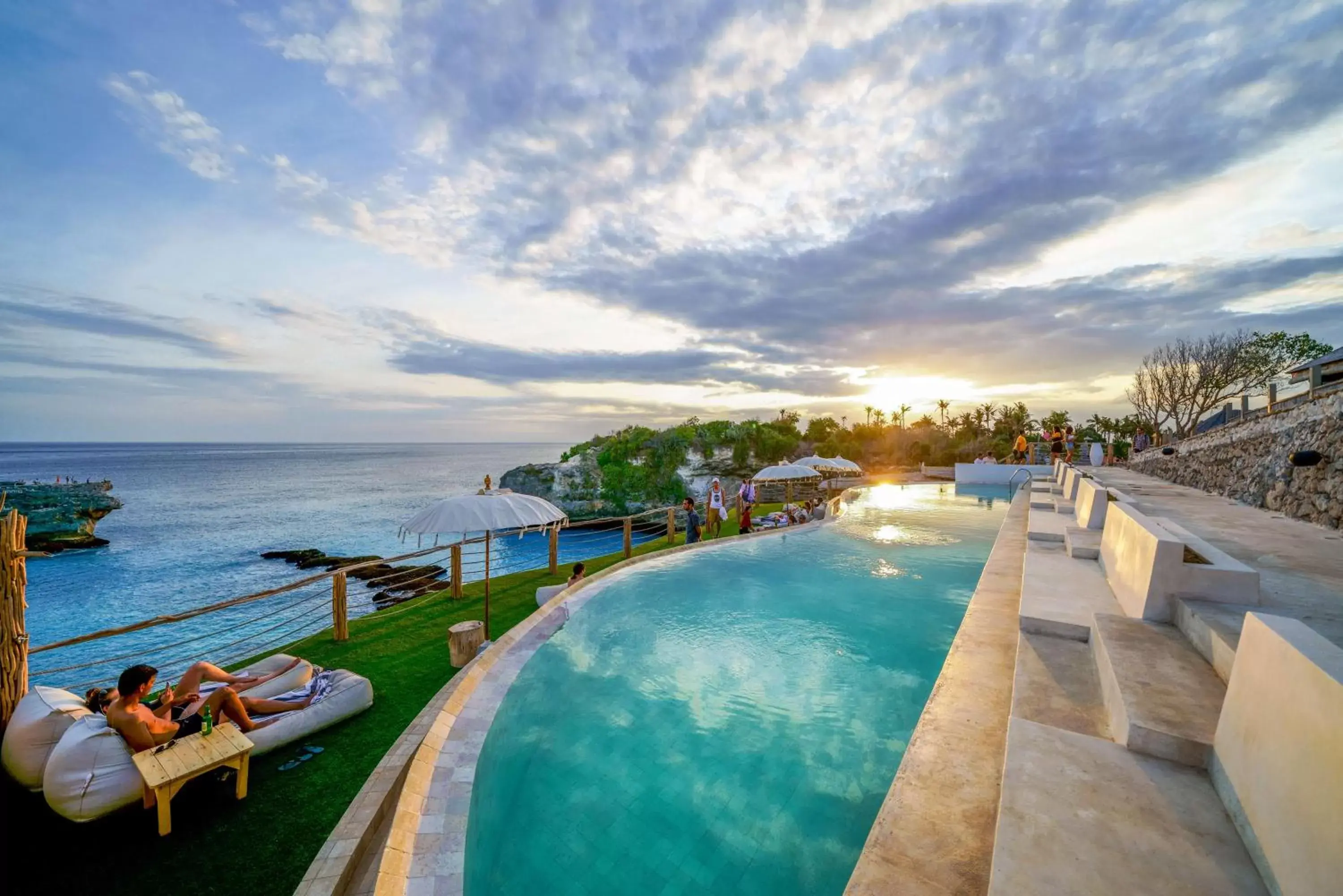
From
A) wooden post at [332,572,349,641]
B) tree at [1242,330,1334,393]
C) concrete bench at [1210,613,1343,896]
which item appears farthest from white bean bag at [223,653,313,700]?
tree at [1242,330,1334,393]

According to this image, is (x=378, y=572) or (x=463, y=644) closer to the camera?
(x=463, y=644)

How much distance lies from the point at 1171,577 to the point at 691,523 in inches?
355

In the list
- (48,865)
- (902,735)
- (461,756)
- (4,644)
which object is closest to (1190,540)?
(902,735)

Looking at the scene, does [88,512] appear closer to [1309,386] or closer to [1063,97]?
[1063,97]

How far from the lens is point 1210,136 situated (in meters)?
10.7

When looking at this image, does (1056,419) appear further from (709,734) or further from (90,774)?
(90,774)

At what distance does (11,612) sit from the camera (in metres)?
3.88

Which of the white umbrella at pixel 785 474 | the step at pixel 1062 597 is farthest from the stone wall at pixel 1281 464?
the white umbrella at pixel 785 474

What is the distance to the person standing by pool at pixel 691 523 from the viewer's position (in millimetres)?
11562

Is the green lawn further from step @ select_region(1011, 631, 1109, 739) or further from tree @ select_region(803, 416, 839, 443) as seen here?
tree @ select_region(803, 416, 839, 443)

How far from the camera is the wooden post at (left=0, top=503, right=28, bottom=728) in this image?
3.82m

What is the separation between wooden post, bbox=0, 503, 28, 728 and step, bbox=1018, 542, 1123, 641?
307 inches

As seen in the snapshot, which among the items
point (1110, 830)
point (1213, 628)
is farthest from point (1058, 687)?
point (1110, 830)

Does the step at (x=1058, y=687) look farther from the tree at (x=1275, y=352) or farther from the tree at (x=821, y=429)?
the tree at (x=821, y=429)
